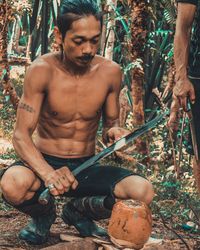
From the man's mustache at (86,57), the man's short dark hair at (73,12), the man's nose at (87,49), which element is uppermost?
the man's short dark hair at (73,12)

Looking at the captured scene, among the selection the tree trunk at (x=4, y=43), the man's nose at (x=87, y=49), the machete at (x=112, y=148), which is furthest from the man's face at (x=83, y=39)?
the tree trunk at (x=4, y=43)

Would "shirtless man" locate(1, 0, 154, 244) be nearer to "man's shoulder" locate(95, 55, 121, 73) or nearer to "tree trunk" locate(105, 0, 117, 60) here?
"man's shoulder" locate(95, 55, 121, 73)

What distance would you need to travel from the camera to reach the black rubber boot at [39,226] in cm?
420

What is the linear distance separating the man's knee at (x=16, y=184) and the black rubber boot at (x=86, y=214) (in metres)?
0.44

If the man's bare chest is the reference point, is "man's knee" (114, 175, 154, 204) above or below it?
below

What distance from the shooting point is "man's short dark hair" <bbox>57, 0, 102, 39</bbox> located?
3.91 metres

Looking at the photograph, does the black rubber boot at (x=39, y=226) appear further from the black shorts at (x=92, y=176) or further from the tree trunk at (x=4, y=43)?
the tree trunk at (x=4, y=43)

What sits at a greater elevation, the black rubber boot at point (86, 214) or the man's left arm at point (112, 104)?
the man's left arm at point (112, 104)

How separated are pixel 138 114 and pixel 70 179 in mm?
2992

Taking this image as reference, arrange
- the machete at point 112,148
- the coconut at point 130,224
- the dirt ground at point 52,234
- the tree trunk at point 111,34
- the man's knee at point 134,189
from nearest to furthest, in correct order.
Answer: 1. the coconut at point 130,224
2. the machete at point 112,148
3. the man's knee at point 134,189
4. the dirt ground at point 52,234
5. the tree trunk at point 111,34

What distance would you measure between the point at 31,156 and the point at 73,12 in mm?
886

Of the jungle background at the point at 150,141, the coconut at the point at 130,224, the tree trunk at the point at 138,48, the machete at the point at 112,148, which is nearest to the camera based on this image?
the coconut at the point at 130,224

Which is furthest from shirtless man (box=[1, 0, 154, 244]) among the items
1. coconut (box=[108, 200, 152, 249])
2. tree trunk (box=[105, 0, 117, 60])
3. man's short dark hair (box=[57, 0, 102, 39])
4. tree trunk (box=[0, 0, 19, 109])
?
tree trunk (box=[0, 0, 19, 109])

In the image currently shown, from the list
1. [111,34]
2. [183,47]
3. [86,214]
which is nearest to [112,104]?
[183,47]
